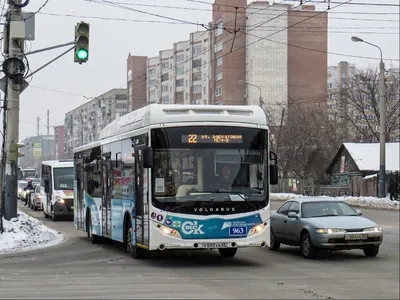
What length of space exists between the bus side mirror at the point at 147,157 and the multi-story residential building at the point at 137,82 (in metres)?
84.6

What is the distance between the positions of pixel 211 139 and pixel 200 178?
812 millimetres

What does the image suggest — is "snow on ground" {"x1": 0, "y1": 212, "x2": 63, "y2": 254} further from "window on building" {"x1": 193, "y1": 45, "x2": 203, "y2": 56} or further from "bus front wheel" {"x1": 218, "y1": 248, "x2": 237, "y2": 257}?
"window on building" {"x1": 193, "y1": 45, "x2": 203, "y2": 56}

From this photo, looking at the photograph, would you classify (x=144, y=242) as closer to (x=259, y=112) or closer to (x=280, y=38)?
(x=259, y=112)

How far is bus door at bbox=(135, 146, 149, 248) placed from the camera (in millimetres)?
12586

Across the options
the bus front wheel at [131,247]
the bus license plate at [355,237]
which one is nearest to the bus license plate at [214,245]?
the bus front wheel at [131,247]

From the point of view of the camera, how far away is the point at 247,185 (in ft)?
41.8

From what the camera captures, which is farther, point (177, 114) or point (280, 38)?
point (280, 38)

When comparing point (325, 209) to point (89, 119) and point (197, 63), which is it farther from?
point (89, 119)

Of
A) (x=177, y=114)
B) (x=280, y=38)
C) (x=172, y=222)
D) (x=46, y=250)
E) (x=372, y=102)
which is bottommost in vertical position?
(x=46, y=250)

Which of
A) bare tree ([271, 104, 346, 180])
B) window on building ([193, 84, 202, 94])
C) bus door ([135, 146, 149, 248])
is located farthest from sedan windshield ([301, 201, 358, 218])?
window on building ([193, 84, 202, 94])

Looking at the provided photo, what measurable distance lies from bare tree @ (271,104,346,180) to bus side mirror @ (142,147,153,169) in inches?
1788

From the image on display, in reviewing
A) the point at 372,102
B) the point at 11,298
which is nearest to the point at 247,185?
the point at 11,298

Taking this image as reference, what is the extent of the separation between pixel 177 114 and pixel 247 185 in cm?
190

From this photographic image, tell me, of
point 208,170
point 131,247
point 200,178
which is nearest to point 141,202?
point 200,178
